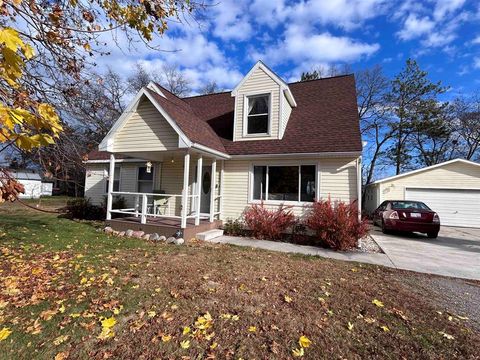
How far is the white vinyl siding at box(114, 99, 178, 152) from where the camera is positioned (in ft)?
29.3

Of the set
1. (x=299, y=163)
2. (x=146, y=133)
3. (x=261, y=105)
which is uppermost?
(x=261, y=105)

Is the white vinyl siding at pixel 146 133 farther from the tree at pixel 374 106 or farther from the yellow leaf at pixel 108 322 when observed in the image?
the tree at pixel 374 106

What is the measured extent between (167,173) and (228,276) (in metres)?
8.13

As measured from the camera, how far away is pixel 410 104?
26562mm

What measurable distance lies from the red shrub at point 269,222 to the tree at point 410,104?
2339cm

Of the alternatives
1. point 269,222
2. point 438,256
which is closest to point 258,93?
point 269,222

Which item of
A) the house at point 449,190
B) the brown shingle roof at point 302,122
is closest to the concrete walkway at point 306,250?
the brown shingle roof at point 302,122

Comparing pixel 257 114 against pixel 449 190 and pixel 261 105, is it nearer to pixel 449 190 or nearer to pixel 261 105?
pixel 261 105

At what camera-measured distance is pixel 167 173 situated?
12273mm

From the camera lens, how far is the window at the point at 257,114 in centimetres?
1118

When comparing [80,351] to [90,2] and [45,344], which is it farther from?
[90,2]

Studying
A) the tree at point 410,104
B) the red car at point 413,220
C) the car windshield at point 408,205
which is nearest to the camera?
the red car at point 413,220

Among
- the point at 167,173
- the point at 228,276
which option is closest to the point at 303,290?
the point at 228,276

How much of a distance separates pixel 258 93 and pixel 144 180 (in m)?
7.08
